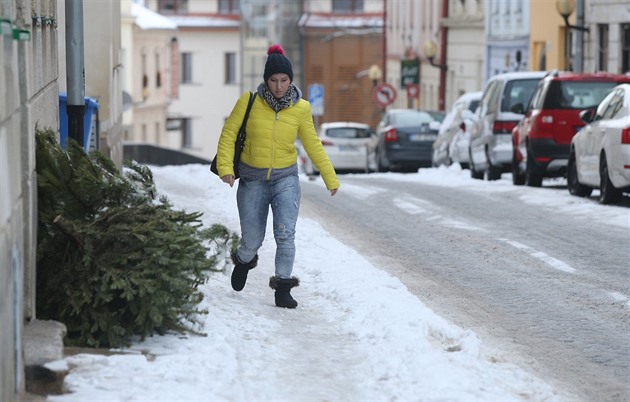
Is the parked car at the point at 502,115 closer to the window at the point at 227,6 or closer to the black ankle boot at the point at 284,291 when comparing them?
the black ankle boot at the point at 284,291

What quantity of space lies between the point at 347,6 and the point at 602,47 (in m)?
55.1

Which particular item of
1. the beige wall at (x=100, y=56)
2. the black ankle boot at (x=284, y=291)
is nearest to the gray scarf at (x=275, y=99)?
the black ankle boot at (x=284, y=291)

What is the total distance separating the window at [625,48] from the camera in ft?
124

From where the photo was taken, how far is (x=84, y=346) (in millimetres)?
8531

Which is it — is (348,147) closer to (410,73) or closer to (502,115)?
(410,73)

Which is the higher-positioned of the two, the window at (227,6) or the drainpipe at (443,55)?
the window at (227,6)

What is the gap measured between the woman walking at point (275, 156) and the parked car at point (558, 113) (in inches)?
548

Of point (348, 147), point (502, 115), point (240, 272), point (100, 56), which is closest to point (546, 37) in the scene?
point (348, 147)

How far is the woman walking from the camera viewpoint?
10.5m

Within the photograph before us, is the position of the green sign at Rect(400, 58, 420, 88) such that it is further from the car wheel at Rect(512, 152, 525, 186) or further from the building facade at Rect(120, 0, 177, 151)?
the car wheel at Rect(512, 152, 525, 186)

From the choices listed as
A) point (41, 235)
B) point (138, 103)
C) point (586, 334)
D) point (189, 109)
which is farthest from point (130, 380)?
point (189, 109)

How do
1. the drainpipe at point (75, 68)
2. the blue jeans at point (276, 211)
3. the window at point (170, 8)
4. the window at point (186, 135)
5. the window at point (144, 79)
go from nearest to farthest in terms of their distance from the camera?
the blue jeans at point (276, 211), the drainpipe at point (75, 68), the window at point (144, 79), the window at point (186, 135), the window at point (170, 8)

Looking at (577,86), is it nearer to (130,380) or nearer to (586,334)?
(586,334)

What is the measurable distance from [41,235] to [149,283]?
2.44 ft
